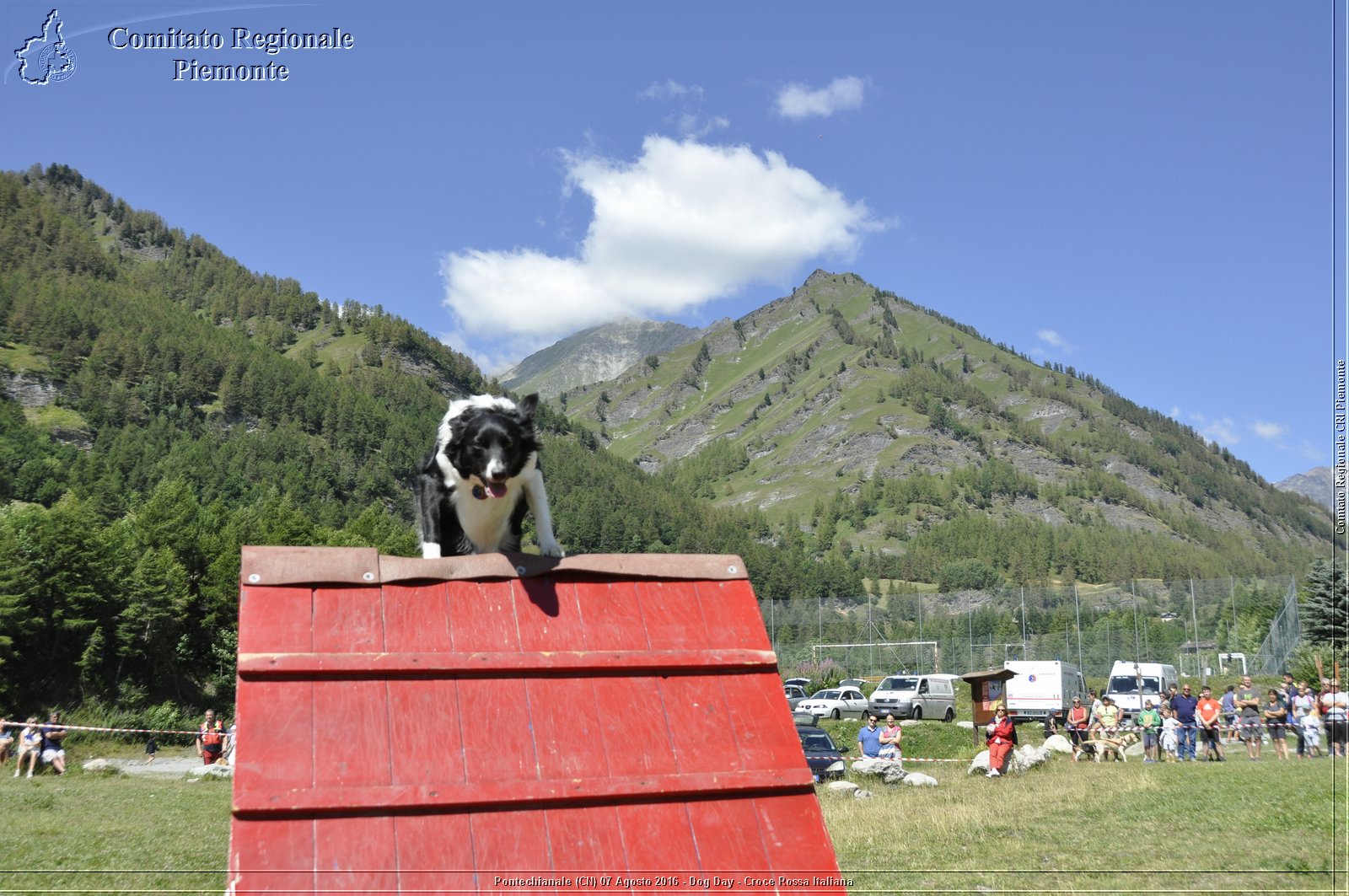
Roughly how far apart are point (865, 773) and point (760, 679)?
17.5m

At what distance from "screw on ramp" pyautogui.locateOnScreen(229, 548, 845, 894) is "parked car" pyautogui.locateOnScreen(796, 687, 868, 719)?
42.0 m

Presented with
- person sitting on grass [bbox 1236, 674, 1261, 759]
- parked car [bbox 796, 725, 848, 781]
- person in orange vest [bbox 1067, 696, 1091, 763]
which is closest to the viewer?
parked car [bbox 796, 725, 848, 781]

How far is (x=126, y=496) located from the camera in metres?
87.4

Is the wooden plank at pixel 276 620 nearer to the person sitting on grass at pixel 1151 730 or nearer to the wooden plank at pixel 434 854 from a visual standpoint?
the wooden plank at pixel 434 854

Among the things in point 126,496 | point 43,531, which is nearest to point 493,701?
point 43,531

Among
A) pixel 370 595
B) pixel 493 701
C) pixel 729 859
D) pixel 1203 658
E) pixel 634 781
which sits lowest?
pixel 1203 658

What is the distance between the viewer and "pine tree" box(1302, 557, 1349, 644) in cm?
4138

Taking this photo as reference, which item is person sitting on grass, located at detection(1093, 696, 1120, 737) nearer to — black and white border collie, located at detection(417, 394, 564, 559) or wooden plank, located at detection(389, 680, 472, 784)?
black and white border collie, located at detection(417, 394, 564, 559)

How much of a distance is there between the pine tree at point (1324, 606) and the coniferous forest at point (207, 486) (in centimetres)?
2669

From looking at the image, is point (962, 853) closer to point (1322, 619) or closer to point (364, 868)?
point (364, 868)

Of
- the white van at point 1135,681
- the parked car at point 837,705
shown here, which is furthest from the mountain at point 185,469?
the white van at point 1135,681

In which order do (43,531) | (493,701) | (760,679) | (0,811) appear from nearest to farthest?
(493,701) → (760,679) → (0,811) → (43,531)

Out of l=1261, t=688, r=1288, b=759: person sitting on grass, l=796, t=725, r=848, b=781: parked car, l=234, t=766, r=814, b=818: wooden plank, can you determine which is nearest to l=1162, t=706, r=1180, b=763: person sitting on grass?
l=1261, t=688, r=1288, b=759: person sitting on grass

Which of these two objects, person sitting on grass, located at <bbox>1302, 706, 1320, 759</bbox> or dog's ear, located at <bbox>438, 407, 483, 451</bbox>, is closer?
dog's ear, located at <bbox>438, 407, 483, 451</bbox>
